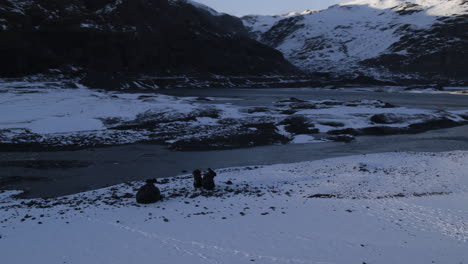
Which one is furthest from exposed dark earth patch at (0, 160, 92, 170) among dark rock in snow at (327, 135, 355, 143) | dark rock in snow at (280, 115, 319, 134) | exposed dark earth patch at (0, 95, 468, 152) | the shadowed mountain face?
the shadowed mountain face

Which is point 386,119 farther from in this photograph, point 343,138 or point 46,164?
point 46,164

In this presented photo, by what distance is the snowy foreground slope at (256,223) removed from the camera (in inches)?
454

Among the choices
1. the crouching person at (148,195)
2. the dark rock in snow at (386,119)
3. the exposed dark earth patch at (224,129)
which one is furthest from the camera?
the dark rock in snow at (386,119)

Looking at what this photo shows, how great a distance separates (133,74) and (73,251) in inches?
4161

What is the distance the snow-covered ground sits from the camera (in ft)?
115

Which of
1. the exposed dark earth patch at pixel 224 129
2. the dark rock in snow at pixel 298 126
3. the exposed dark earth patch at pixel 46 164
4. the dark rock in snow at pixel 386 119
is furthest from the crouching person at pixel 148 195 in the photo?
the dark rock in snow at pixel 386 119

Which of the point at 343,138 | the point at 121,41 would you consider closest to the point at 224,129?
the point at 343,138

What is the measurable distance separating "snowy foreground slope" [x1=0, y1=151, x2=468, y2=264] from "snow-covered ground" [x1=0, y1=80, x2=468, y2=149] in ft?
49.1

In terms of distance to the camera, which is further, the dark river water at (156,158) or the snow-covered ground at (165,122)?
the snow-covered ground at (165,122)

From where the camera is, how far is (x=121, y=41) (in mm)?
123000

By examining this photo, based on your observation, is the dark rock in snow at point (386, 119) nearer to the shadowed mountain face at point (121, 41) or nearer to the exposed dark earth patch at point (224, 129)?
the exposed dark earth patch at point (224, 129)

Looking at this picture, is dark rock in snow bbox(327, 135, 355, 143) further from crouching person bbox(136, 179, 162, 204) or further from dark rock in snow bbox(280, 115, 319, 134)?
crouching person bbox(136, 179, 162, 204)

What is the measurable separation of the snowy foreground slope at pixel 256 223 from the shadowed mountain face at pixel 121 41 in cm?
8537

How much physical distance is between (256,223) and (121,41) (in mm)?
119622
